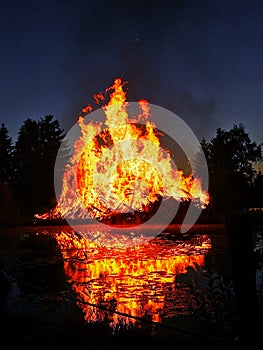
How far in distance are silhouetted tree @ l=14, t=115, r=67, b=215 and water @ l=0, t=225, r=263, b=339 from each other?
18.8 meters

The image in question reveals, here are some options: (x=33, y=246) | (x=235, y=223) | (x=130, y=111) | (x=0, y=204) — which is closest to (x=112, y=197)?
(x=130, y=111)

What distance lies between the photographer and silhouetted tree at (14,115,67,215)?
35375 mm

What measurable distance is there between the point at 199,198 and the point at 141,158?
20.5 feet

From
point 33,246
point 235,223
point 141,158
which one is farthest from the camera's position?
point 141,158

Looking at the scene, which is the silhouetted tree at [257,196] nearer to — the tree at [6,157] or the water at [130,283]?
the water at [130,283]

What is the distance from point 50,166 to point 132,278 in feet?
108

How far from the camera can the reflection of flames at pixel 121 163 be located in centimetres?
2541

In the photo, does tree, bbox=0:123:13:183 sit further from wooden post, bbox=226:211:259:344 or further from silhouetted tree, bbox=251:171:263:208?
wooden post, bbox=226:211:259:344

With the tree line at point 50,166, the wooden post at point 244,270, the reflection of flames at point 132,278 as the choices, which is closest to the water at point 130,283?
the reflection of flames at point 132,278

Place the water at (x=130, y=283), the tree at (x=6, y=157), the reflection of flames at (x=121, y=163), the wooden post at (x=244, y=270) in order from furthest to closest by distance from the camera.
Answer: the tree at (x=6, y=157) < the reflection of flames at (x=121, y=163) < the water at (x=130, y=283) < the wooden post at (x=244, y=270)

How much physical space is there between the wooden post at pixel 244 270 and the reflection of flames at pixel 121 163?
22.1 m

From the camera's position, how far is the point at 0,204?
94.6 feet

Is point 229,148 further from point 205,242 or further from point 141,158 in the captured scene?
point 205,242

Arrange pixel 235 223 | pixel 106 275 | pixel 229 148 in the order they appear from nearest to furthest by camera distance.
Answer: pixel 235 223 → pixel 106 275 → pixel 229 148
